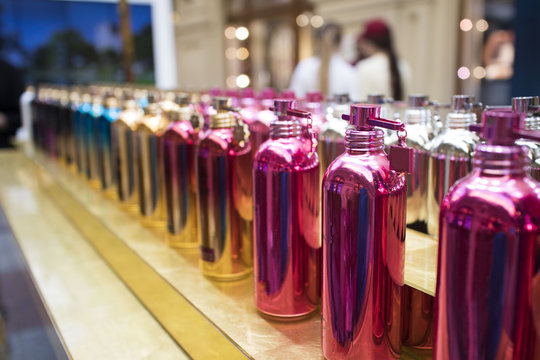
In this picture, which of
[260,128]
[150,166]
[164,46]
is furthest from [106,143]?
[164,46]

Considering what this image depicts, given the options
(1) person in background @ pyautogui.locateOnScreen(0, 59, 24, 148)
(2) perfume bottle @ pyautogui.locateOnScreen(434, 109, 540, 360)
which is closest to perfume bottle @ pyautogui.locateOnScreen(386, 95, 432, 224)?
(2) perfume bottle @ pyautogui.locateOnScreen(434, 109, 540, 360)

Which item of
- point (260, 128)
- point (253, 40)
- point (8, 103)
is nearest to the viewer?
point (260, 128)

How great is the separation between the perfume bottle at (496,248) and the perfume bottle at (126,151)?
863mm

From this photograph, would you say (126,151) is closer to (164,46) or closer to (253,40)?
(253,40)

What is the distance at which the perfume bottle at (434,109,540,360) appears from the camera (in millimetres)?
382

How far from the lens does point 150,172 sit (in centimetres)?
108

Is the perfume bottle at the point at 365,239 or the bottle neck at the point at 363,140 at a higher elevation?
the bottle neck at the point at 363,140

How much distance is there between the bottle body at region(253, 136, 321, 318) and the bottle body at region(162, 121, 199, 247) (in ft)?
0.95

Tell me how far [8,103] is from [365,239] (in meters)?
5.30

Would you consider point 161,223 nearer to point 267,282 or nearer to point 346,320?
point 267,282

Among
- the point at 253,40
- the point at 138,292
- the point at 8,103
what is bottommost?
the point at 138,292

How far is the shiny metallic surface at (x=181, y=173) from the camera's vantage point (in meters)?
0.92

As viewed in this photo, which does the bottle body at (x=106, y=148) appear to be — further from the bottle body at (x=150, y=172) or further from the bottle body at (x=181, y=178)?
the bottle body at (x=181, y=178)

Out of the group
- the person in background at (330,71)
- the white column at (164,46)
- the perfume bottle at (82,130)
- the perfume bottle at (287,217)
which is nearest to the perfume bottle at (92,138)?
the perfume bottle at (82,130)
